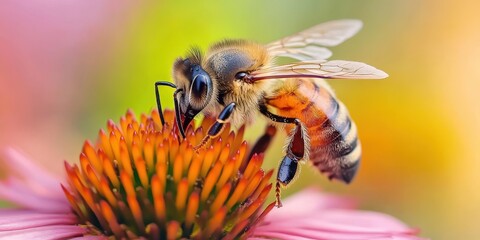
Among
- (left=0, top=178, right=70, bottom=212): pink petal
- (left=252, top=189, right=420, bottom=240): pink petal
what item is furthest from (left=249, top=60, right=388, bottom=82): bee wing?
(left=0, top=178, right=70, bottom=212): pink petal

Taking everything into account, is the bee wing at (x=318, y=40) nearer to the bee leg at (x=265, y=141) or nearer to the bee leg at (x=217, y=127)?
the bee leg at (x=265, y=141)

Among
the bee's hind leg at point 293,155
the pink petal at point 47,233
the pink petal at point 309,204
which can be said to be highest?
the bee's hind leg at point 293,155

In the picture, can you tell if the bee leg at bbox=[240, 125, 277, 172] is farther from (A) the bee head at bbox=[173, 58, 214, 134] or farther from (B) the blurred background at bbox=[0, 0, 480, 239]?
(B) the blurred background at bbox=[0, 0, 480, 239]

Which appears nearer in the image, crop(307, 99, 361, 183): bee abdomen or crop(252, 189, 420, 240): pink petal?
crop(252, 189, 420, 240): pink petal

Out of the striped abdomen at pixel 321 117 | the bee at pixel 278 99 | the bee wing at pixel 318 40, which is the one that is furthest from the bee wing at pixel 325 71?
the bee wing at pixel 318 40

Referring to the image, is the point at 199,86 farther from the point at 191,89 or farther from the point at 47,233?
the point at 47,233

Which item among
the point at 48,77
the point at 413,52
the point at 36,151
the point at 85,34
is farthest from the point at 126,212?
the point at 413,52
